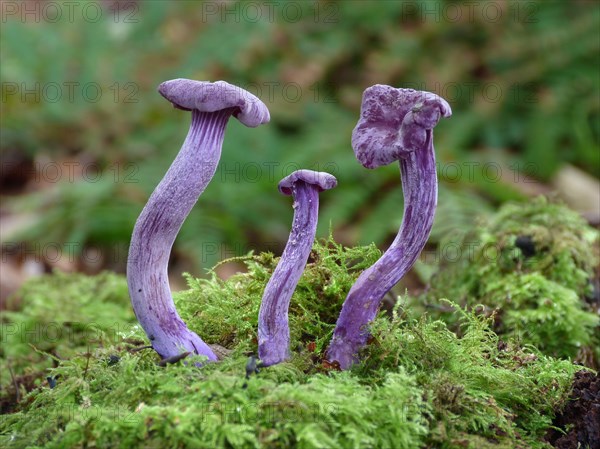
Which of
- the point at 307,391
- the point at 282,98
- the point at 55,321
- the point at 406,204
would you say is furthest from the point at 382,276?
the point at 282,98

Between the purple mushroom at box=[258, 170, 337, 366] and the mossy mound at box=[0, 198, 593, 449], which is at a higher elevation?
the purple mushroom at box=[258, 170, 337, 366]

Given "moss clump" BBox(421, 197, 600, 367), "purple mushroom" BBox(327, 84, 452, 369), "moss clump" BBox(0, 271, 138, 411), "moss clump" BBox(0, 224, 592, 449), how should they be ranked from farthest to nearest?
"moss clump" BBox(0, 271, 138, 411)
"moss clump" BBox(421, 197, 600, 367)
"purple mushroom" BBox(327, 84, 452, 369)
"moss clump" BBox(0, 224, 592, 449)

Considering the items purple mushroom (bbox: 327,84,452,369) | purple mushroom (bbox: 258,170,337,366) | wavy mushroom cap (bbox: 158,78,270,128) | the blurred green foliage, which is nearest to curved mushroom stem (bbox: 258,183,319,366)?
purple mushroom (bbox: 258,170,337,366)

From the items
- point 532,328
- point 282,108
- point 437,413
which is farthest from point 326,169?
point 437,413

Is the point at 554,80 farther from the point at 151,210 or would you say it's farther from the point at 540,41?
the point at 151,210

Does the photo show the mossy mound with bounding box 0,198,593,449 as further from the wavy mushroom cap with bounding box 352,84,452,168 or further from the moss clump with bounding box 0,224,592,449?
the wavy mushroom cap with bounding box 352,84,452,168

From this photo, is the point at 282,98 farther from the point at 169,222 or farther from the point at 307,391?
the point at 307,391

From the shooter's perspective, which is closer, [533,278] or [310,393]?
[310,393]
